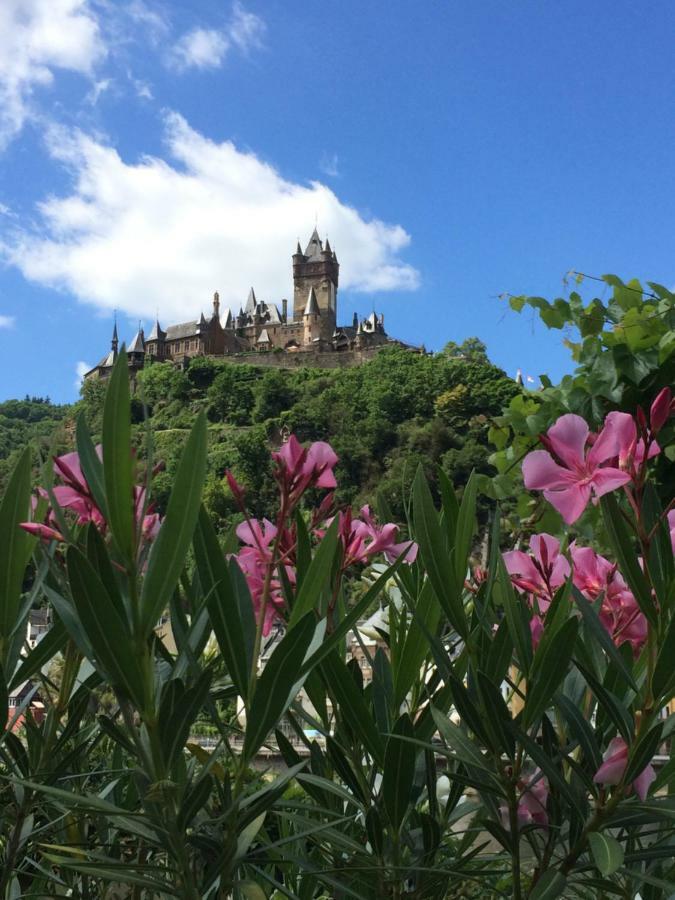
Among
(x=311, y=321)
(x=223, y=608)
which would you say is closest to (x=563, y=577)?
(x=223, y=608)

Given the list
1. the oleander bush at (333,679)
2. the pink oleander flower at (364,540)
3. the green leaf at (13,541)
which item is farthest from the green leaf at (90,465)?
the pink oleander flower at (364,540)

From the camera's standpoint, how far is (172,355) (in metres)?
54.4

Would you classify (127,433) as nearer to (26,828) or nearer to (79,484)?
(79,484)

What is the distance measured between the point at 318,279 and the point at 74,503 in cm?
5879

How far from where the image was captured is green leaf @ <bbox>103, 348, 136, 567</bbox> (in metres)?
0.47

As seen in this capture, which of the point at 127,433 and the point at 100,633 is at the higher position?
the point at 127,433

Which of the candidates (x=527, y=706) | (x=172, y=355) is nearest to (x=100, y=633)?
(x=527, y=706)

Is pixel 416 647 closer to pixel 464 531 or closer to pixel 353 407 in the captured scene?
pixel 464 531

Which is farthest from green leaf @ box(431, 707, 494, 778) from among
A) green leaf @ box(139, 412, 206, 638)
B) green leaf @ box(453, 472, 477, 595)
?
green leaf @ box(139, 412, 206, 638)

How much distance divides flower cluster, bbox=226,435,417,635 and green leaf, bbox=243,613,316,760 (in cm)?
12

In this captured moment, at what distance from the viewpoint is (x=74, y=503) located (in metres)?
0.67

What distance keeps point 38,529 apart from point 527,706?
37 centimetres

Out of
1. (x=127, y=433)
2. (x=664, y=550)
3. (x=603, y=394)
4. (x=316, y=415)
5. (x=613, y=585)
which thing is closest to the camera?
(x=127, y=433)

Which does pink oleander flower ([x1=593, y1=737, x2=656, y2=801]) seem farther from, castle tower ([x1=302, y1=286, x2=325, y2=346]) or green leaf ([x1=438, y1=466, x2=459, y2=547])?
castle tower ([x1=302, y1=286, x2=325, y2=346])
